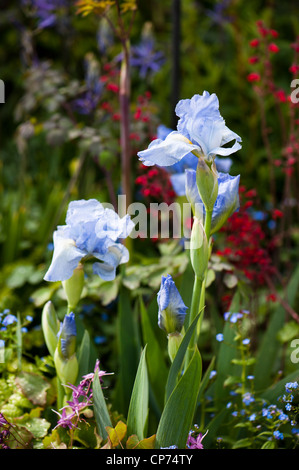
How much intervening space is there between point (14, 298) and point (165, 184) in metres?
0.65

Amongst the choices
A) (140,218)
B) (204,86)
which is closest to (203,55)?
(204,86)

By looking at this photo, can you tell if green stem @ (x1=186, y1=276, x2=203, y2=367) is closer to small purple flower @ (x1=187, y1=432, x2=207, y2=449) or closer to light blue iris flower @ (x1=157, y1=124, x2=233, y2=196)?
small purple flower @ (x1=187, y1=432, x2=207, y2=449)

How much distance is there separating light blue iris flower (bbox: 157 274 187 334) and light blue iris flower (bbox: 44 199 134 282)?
0.13 m

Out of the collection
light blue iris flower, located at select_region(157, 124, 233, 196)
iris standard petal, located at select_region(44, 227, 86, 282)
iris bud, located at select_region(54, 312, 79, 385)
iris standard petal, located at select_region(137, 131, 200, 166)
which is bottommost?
iris bud, located at select_region(54, 312, 79, 385)

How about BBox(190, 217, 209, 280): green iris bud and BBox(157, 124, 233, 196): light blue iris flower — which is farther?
BBox(157, 124, 233, 196): light blue iris flower

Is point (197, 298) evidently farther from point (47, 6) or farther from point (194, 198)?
point (47, 6)

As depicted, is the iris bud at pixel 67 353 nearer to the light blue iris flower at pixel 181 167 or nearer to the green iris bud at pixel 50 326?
the green iris bud at pixel 50 326

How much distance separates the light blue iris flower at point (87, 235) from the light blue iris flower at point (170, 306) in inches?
5.0

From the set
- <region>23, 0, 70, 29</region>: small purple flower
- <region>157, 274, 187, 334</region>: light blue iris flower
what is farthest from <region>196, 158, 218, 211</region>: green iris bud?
<region>23, 0, 70, 29</region>: small purple flower

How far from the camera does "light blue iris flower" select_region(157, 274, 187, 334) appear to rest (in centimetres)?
91

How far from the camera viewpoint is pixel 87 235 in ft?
3.15

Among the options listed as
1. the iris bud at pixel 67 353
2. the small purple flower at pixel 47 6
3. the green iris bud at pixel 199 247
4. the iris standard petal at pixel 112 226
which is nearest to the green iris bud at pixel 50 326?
the iris bud at pixel 67 353

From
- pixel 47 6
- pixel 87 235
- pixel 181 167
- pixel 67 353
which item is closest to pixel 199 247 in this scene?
pixel 87 235

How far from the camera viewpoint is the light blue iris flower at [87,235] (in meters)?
0.94
